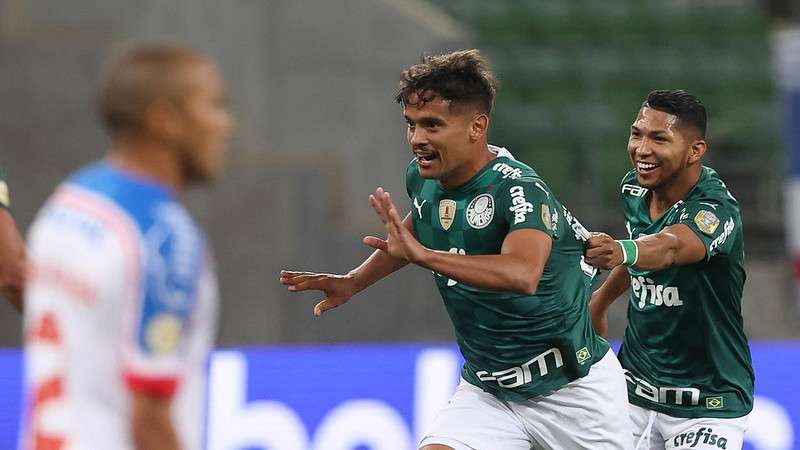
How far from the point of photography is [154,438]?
8.39 ft

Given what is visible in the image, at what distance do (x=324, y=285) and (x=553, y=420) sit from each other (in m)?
1.02

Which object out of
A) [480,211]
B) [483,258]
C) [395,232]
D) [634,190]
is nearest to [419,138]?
[480,211]

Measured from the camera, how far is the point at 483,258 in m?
4.25

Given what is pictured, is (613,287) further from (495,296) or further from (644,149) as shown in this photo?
(495,296)

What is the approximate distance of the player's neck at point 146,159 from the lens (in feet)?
8.77

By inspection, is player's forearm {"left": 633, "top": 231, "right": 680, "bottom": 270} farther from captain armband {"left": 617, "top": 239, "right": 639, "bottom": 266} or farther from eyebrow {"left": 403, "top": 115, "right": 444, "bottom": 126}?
eyebrow {"left": 403, "top": 115, "right": 444, "bottom": 126}

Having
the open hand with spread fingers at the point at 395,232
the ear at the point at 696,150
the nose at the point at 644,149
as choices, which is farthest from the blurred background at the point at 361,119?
the open hand with spread fingers at the point at 395,232

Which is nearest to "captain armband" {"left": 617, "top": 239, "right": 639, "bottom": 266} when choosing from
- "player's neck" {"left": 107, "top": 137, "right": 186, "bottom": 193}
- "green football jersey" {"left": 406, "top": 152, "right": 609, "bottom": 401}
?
"green football jersey" {"left": 406, "top": 152, "right": 609, "bottom": 401}

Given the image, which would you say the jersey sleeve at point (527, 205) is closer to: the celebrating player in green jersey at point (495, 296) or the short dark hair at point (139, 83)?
the celebrating player in green jersey at point (495, 296)

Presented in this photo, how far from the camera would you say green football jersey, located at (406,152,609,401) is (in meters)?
4.65

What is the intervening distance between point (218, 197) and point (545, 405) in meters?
6.17

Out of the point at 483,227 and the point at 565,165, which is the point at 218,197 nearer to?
the point at 565,165

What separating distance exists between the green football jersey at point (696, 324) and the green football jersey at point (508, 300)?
32cm

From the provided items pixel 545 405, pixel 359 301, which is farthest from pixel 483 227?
pixel 359 301
